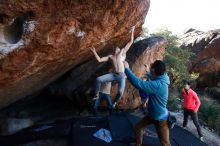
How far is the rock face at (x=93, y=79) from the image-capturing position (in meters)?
11.4

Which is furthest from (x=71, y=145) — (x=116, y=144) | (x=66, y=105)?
(x=66, y=105)

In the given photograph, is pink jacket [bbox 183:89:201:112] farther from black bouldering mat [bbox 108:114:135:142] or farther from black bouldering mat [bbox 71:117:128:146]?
black bouldering mat [bbox 71:117:128:146]

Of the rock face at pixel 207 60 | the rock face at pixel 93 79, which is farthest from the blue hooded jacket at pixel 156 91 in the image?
the rock face at pixel 207 60

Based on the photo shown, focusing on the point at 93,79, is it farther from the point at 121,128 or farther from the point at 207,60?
the point at 207,60

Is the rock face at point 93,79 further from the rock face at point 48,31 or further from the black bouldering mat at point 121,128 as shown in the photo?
the rock face at point 48,31

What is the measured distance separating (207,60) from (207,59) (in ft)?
0.45

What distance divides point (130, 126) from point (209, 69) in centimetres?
1550

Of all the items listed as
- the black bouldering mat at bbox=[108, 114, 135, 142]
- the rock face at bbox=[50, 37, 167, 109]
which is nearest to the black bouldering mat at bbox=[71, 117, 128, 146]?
the black bouldering mat at bbox=[108, 114, 135, 142]

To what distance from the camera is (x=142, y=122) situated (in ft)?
22.1

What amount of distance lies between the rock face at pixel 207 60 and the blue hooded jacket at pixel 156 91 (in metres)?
17.9

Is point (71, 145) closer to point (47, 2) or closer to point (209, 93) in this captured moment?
point (47, 2)

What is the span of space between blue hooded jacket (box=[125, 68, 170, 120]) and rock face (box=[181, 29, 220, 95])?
17.9m

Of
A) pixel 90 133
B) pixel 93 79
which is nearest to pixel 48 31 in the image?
pixel 90 133

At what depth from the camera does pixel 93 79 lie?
37.8ft
